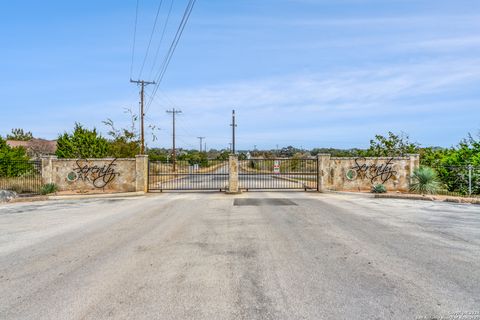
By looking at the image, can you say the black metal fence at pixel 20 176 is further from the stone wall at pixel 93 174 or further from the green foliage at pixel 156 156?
the green foliage at pixel 156 156

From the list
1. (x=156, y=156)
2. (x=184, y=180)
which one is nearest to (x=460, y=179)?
(x=184, y=180)

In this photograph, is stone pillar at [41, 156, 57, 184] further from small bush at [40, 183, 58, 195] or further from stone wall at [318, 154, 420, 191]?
stone wall at [318, 154, 420, 191]

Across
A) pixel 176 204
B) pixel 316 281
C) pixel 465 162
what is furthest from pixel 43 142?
pixel 316 281

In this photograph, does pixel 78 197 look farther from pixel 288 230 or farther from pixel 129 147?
pixel 129 147

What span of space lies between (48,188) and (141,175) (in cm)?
517

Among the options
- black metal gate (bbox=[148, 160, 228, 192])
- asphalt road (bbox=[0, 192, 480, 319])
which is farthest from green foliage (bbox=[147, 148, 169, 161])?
asphalt road (bbox=[0, 192, 480, 319])

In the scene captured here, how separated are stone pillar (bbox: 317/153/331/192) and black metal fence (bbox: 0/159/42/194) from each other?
53.5ft

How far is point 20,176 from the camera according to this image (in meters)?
25.4

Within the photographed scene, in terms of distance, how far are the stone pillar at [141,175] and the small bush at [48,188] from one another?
4.67m

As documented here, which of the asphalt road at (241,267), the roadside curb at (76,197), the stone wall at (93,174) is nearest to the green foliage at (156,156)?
the stone wall at (93,174)

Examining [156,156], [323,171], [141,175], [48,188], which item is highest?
[156,156]

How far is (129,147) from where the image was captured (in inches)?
1518

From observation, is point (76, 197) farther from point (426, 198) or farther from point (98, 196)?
point (426, 198)

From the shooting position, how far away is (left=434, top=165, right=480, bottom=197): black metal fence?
19266 millimetres
